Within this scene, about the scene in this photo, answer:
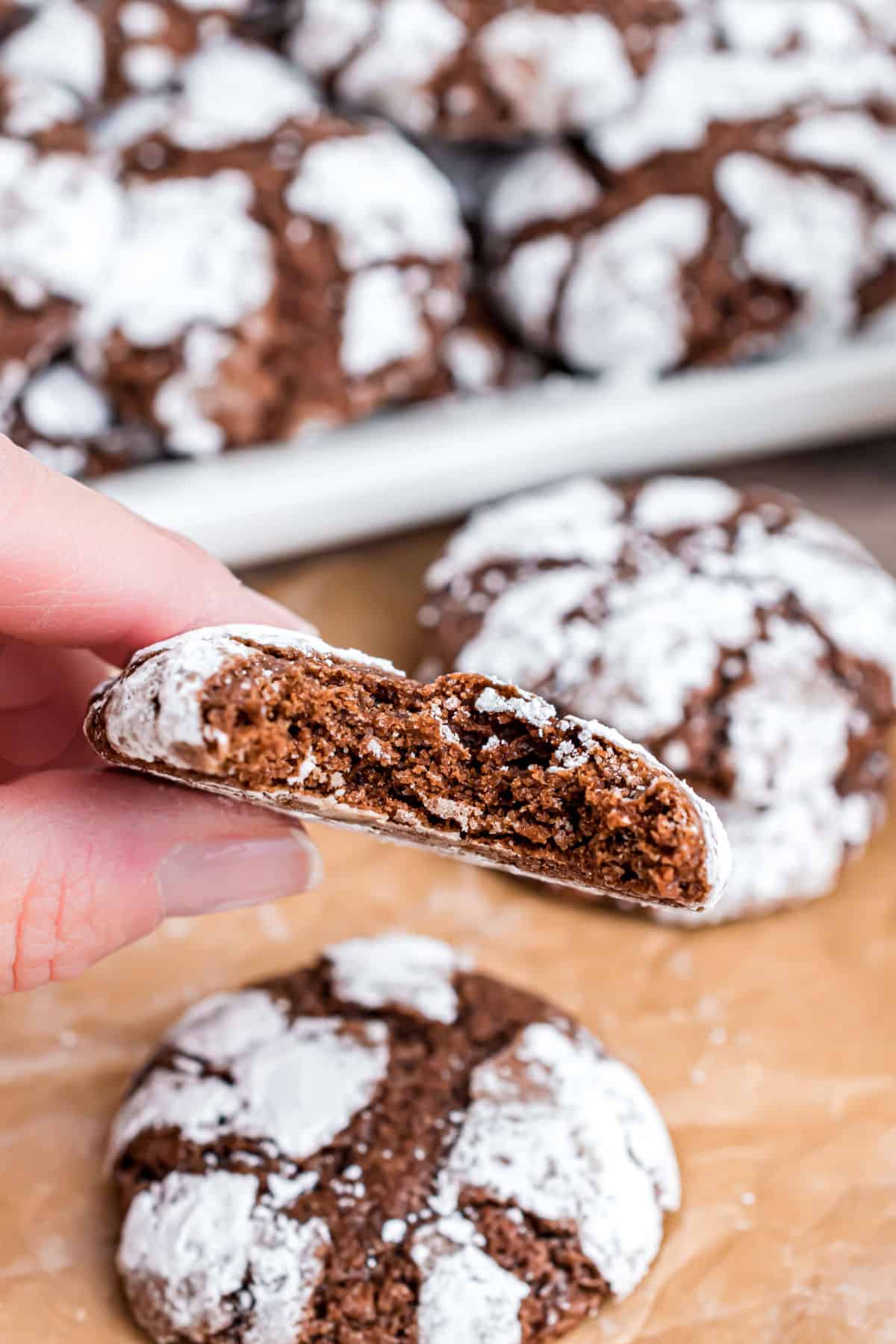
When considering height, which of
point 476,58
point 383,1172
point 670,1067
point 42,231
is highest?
point 476,58

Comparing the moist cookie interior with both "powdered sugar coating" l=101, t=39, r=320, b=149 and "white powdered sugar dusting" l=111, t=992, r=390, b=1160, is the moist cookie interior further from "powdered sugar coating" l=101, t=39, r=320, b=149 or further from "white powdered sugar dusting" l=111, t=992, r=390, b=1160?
"powdered sugar coating" l=101, t=39, r=320, b=149

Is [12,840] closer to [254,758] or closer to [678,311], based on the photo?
[254,758]

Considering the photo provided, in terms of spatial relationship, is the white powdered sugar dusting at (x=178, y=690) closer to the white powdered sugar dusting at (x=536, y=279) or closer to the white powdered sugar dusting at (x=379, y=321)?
the white powdered sugar dusting at (x=379, y=321)

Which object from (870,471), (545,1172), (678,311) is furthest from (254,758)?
(870,471)

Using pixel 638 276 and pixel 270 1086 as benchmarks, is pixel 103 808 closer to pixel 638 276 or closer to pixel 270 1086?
pixel 270 1086

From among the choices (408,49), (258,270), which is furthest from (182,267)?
(408,49)
